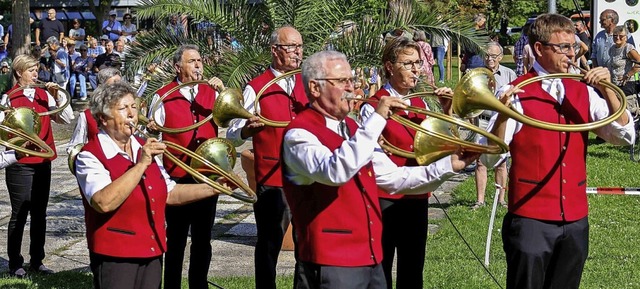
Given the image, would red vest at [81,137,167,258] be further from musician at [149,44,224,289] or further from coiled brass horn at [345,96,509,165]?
musician at [149,44,224,289]

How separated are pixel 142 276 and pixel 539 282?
197 centimetres

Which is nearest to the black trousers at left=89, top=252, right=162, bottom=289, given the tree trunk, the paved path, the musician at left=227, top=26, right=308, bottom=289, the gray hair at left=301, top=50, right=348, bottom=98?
the gray hair at left=301, top=50, right=348, bottom=98

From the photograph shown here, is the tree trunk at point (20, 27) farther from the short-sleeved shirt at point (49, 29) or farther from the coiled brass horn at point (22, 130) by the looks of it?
the coiled brass horn at point (22, 130)

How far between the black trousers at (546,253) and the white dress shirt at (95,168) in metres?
1.96

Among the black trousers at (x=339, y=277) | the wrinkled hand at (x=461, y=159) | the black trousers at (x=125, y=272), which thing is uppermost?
the wrinkled hand at (x=461, y=159)

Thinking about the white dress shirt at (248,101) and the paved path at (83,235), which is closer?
the white dress shirt at (248,101)

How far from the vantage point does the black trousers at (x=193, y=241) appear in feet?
22.8

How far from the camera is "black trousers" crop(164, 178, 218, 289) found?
6.95 meters

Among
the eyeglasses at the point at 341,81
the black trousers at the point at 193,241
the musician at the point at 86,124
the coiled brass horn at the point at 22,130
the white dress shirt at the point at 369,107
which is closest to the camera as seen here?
the eyeglasses at the point at 341,81

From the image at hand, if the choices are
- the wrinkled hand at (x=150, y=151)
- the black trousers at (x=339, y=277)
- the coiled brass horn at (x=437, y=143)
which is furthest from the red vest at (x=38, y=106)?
the coiled brass horn at (x=437, y=143)

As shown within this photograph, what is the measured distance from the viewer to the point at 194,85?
23.9 feet

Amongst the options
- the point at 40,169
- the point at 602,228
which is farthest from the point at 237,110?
the point at 602,228

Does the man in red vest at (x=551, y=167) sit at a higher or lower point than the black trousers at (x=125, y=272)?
higher

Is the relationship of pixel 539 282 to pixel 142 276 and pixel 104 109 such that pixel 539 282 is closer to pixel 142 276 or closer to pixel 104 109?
pixel 142 276
